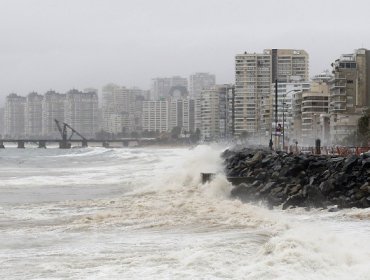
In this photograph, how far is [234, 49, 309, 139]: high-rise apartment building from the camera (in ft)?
470

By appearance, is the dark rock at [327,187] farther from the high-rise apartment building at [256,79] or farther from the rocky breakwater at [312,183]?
the high-rise apartment building at [256,79]

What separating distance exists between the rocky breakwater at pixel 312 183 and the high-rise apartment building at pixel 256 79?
356 ft

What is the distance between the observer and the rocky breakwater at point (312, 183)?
64.3 ft

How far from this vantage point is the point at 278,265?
1059 cm

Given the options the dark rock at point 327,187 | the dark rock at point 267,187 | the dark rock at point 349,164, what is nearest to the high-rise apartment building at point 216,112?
the dark rock at point 267,187

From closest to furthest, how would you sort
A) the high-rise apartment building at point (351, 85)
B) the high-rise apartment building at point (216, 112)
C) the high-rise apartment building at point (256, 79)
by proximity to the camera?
the high-rise apartment building at point (351, 85)
the high-rise apartment building at point (256, 79)
the high-rise apartment building at point (216, 112)

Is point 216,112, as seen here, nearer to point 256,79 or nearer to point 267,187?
point 256,79

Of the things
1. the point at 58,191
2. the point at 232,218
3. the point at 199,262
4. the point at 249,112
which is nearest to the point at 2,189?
the point at 58,191

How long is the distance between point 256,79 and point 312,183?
13067cm

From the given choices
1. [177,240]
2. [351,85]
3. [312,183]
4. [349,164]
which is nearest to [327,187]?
[312,183]

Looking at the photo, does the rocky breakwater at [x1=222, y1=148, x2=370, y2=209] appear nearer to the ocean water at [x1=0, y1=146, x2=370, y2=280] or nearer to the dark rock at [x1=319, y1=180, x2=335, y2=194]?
the dark rock at [x1=319, y1=180, x2=335, y2=194]

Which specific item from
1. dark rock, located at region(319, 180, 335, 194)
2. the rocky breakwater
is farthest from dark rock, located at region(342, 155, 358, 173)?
dark rock, located at region(319, 180, 335, 194)

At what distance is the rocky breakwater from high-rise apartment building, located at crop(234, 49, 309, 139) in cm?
10861

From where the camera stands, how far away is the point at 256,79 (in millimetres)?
150750
